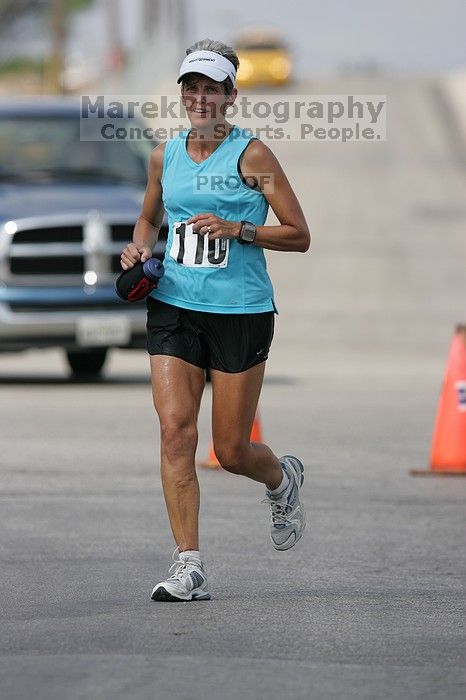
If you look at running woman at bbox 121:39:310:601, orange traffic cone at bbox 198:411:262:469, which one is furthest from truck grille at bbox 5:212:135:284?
running woman at bbox 121:39:310:601

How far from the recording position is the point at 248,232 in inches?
293

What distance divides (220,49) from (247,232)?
72cm

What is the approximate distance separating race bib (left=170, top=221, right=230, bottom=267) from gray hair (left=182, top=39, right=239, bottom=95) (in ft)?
1.84

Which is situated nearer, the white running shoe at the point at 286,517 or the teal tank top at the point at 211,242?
the teal tank top at the point at 211,242

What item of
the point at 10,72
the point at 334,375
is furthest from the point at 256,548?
the point at 10,72

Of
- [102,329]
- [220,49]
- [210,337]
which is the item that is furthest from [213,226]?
[102,329]

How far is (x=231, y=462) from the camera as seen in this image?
25.1ft

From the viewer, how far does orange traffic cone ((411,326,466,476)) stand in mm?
11719

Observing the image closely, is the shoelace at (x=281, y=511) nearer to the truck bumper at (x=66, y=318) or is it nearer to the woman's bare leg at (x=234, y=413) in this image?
the woman's bare leg at (x=234, y=413)

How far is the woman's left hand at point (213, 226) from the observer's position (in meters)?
7.36

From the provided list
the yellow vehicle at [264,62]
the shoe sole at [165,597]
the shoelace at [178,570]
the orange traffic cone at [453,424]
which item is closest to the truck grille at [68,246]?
the orange traffic cone at [453,424]

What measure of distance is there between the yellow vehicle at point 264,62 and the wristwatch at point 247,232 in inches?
2609

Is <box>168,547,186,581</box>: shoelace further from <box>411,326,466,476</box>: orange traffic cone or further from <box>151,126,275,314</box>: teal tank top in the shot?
<box>411,326,466,476</box>: orange traffic cone

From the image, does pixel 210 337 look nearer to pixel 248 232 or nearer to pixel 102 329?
pixel 248 232
